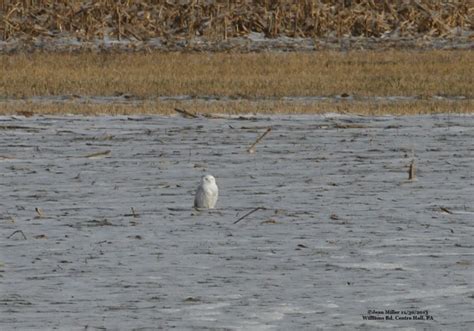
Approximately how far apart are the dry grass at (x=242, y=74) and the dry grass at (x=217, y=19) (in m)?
3.14

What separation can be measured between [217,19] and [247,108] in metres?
12.5

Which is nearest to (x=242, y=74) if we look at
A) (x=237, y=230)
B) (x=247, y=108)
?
(x=247, y=108)

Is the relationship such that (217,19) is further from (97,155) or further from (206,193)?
(206,193)

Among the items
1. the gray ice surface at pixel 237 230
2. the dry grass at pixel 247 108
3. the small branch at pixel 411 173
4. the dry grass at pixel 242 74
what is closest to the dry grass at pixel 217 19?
the dry grass at pixel 242 74

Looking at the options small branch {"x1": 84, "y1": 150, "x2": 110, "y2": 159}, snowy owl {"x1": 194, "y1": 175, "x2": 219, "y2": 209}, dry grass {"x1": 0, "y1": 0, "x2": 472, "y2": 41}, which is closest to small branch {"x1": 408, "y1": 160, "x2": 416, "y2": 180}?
snowy owl {"x1": 194, "y1": 175, "x2": 219, "y2": 209}

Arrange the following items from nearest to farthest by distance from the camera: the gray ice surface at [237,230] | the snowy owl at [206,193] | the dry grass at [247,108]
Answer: the gray ice surface at [237,230], the snowy owl at [206,193], the dry grass at [247,108]

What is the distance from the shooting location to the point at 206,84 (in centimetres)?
2439

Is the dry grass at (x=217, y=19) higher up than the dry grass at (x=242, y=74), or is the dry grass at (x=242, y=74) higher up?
the dry grass at (x=217, y=19)

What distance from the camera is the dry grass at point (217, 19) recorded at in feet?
106

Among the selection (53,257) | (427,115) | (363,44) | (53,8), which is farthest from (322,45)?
(53,257)

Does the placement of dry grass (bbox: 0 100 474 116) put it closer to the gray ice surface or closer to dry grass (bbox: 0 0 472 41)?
the gray ice surface

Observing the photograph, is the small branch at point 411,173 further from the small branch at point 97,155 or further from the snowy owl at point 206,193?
the small branch at point 97,155

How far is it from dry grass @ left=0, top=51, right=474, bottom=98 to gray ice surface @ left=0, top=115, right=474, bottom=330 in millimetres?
5979

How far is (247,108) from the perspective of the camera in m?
20.7
